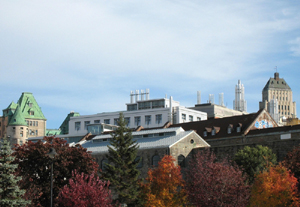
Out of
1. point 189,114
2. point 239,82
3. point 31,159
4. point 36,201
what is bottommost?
point 36,201

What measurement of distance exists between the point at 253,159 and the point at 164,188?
416 inches

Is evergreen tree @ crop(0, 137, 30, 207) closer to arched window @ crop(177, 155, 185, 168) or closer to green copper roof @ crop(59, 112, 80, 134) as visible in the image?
arched window @ crop(177, 155, 185, 168)

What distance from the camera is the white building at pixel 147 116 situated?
361ft

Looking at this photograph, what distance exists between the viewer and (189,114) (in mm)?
114438

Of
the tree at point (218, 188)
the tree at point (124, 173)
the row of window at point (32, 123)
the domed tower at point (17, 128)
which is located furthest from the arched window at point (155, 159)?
the row of window at point (32, 123)

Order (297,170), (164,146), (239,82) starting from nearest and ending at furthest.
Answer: (297,170) → (164,146) → (239,82)

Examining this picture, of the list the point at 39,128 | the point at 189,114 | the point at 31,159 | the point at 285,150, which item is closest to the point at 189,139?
the point at 285,150

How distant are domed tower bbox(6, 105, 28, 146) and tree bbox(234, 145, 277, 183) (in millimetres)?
97137

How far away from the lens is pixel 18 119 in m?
148

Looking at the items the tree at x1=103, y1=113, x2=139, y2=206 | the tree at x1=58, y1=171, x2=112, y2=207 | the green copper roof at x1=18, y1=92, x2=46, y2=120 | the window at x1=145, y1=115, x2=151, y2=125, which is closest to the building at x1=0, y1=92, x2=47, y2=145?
the green copper roof at x1=18, y1=92, x2=46, y2=120

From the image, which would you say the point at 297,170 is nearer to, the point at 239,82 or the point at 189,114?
the point at 189,114

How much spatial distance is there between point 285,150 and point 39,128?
107 m

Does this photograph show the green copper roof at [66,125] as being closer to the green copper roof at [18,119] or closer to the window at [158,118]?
the green copper roof at [18,119]

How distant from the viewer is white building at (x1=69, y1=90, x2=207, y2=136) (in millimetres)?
110000
